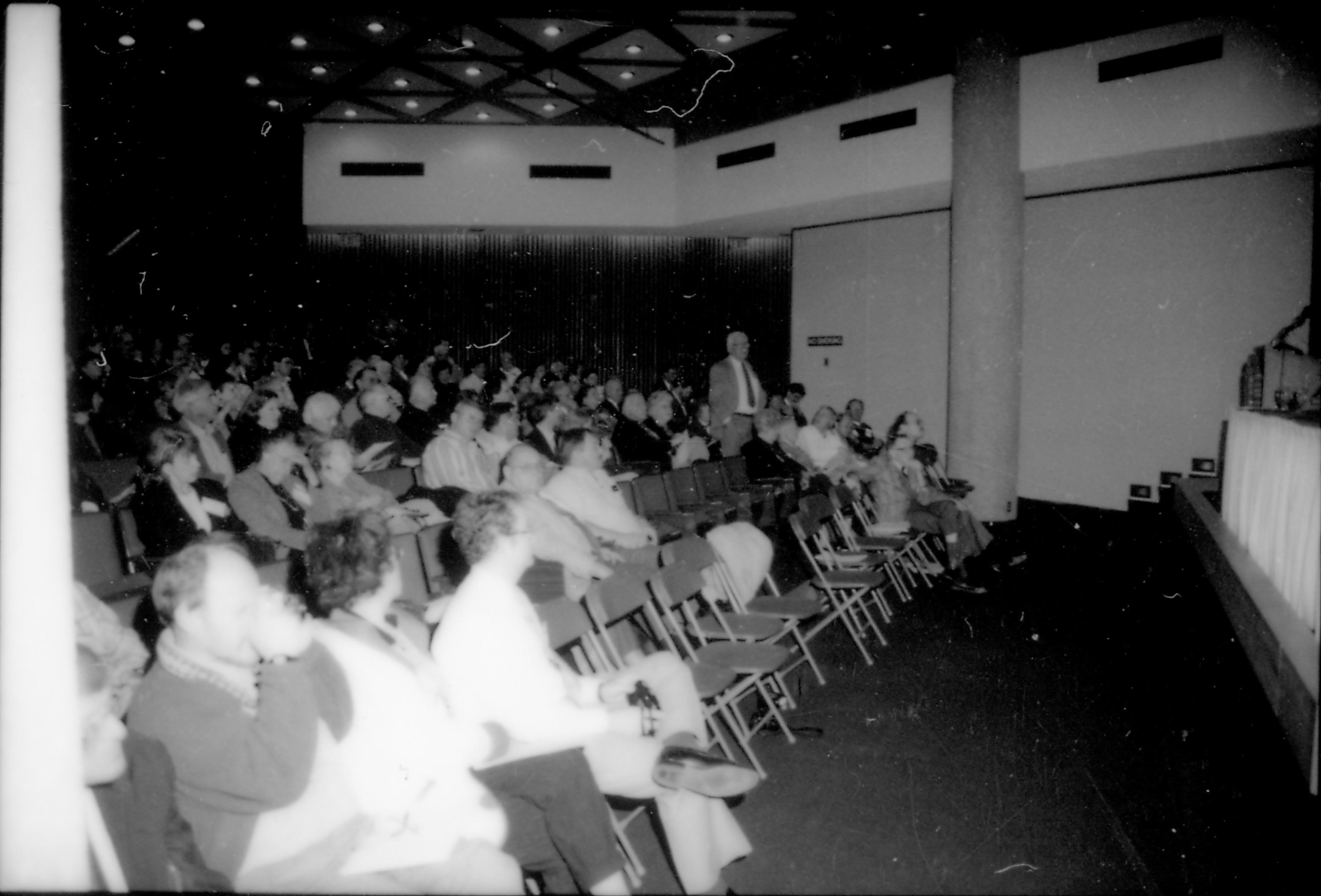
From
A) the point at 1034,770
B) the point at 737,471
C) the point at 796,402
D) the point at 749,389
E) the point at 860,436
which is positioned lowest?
the point at 1034,770

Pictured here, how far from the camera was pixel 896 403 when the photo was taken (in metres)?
10.9

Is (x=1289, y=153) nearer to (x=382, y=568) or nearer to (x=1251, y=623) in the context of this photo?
(x=1251, y=623)

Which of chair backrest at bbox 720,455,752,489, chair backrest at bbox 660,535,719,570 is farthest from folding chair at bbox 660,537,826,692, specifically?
chair backrest at bbox 720,455,752,489

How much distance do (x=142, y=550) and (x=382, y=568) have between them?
254 centimetres

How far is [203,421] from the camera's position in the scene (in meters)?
5.02

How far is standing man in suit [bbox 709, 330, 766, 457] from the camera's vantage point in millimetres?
8656

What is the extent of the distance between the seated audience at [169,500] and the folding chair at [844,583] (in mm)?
2886

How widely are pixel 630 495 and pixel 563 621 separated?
9.65ft

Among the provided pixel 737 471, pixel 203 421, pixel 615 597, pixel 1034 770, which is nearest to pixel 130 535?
pixel 203 421

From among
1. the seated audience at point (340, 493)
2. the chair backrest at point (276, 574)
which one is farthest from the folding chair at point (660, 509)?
the chair backrest at point (276, 574)

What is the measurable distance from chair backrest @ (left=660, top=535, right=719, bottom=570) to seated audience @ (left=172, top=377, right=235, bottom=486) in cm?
248

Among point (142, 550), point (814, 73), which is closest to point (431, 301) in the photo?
point (814, 73)

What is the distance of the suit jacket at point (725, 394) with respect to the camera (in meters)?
8.80

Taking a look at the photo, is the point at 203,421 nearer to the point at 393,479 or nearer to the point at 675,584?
the point at 393,479
